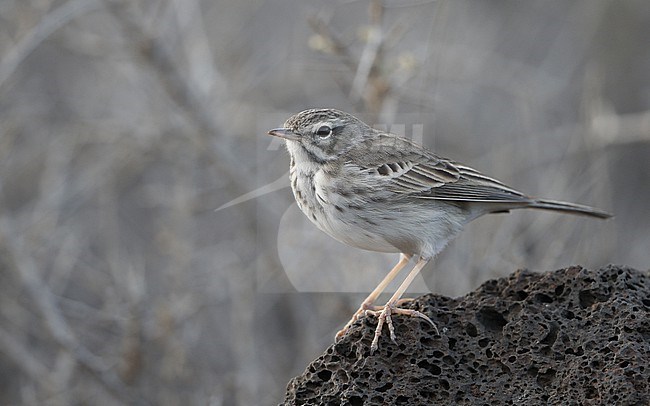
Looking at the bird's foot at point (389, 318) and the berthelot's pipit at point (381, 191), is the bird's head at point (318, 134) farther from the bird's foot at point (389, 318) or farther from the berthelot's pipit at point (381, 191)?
the bird's foot at point (389, 318)

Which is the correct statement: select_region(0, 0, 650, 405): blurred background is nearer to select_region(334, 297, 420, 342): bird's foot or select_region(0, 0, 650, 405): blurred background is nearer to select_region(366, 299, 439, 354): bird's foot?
select_region(334, 297, 420, 342): bird's foot

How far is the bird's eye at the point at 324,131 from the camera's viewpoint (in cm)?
590

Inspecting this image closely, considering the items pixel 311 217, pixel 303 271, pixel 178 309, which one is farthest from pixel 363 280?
pixel 311 217

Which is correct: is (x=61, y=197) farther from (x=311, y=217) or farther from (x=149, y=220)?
(x=311, y=217)

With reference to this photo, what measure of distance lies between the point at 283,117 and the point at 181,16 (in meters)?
1.61

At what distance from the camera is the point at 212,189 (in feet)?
34.4

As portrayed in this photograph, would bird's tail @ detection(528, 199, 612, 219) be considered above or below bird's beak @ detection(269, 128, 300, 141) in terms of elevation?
below

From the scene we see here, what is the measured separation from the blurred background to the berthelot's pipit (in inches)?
61.9

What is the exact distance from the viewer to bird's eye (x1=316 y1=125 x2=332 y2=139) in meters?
5.90

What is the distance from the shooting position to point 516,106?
13.9 metres

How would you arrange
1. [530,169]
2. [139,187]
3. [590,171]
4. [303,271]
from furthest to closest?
[139,187]
[530,169]
[590,171]
[303,271]

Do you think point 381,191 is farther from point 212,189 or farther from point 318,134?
point 212,189

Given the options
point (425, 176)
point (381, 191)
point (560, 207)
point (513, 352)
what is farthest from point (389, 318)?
point (560, 207)

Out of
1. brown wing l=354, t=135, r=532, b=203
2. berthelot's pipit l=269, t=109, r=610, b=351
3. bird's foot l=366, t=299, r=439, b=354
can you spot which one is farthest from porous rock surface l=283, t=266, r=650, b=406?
brown wing l=354, t=135, r=532, b=203
